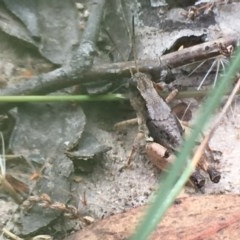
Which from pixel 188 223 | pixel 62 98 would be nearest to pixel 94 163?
pixel 62 98

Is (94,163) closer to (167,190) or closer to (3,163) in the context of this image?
(3,163)

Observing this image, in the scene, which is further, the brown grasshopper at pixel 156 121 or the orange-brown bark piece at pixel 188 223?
the brown grasshopper at pixel 156 121

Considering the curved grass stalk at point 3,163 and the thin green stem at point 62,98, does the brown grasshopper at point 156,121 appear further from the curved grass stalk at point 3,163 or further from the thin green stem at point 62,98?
the curved grass stalk at point 3,163

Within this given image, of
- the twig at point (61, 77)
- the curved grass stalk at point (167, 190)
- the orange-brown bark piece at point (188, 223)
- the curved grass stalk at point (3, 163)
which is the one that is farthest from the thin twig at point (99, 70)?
the curved grass stalk at point (167, 190)

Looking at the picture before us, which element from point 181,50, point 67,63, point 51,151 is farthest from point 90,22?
point 51,151

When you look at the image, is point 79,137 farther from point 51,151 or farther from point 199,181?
point 199,181

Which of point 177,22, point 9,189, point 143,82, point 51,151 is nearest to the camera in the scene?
point 9,189
